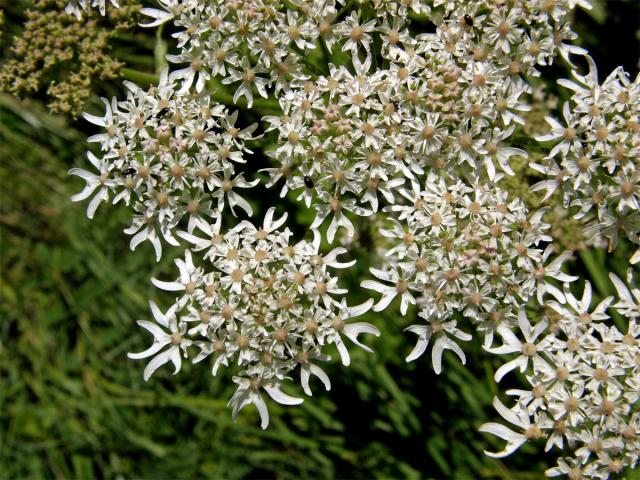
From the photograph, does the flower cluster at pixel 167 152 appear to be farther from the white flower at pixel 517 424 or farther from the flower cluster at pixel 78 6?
the white flower at pixel 517 424

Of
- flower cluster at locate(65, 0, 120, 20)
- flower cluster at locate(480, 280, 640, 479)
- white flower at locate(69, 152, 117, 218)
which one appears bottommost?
flower cluster at locate(480, 280, 640, 479)

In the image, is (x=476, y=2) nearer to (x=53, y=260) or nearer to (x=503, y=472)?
(x=503, y=472)

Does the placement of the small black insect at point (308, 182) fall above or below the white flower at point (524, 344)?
above

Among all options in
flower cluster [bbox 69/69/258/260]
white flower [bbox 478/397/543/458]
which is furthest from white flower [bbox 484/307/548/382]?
flower cluster [bbox 69/69/258/260]

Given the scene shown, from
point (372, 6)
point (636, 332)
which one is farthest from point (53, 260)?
point (636, 332)

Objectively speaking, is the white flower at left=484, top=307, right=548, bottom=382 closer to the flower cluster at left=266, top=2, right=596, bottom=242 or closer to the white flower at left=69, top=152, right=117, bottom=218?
the flower cluster at left=266, top=2, right=596, bottom=242

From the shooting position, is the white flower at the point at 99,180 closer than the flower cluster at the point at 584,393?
No

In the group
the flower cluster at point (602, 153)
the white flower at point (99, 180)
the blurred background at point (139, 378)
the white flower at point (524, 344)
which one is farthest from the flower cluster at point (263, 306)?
the flower cluster at point (602, 153)
